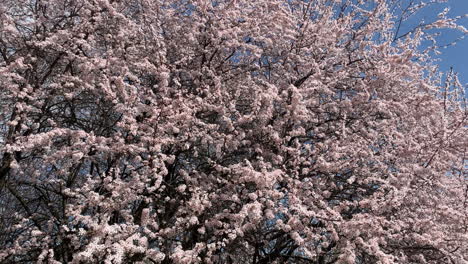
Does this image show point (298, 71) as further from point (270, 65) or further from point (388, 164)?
point (388, 164)

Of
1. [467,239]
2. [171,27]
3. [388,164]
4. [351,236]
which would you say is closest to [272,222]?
[351,236]

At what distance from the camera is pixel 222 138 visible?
24.1 ft

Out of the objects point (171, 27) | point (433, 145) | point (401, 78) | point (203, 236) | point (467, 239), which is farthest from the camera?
point (401, 78)

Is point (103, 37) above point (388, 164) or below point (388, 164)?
above

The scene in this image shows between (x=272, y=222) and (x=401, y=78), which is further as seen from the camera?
(x=401, y=78)

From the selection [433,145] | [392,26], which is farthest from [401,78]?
[433,145]

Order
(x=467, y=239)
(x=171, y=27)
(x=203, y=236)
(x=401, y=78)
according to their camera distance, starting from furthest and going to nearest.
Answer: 1. (x=401, y=78)
2. (x=171, y=27)
3. (x=203, y=236)
4. (x=467, y=239)

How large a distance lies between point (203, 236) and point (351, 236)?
7.52 feet

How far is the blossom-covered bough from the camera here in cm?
641

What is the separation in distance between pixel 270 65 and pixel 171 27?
2.05 m

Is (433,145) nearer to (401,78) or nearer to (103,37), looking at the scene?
(401,78)

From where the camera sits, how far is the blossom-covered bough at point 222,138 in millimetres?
6406

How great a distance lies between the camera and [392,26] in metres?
10.0

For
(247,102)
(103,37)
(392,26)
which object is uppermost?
(392,26)
